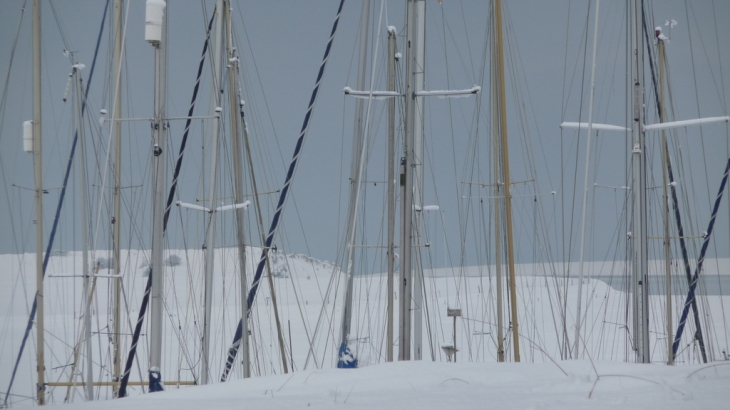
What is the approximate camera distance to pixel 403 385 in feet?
18.2

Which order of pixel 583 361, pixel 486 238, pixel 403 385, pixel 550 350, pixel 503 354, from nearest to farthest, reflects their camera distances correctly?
pixel 403 385, pixel 583 361, pixel 503 354, pixel 486 238, pixel 550 350

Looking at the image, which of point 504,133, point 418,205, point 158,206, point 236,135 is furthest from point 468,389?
point 236,135

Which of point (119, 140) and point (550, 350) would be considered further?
point (550, 350)

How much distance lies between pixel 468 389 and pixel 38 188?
7937 mm

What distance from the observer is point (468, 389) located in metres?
5.16

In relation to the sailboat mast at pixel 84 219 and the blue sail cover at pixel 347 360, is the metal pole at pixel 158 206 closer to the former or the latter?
the blue sail cover at pixel 347 360

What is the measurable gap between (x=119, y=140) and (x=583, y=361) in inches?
361

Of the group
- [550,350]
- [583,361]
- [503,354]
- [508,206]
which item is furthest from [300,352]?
[583,361]

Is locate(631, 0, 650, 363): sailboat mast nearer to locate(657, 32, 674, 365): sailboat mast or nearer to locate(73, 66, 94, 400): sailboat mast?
locate(657, 32, 674, 365): sailboat mast

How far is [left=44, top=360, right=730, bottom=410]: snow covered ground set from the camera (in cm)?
443

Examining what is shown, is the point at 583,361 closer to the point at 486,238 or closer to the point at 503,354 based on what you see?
the point at 503,354

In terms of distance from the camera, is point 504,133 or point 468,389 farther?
point 504,133

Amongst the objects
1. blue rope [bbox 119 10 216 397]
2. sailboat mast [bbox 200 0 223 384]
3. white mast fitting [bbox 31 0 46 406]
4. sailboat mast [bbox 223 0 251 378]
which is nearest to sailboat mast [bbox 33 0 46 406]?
white mast fitting [bbox 31 0 46 406]

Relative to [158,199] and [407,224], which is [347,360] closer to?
[407,224]
